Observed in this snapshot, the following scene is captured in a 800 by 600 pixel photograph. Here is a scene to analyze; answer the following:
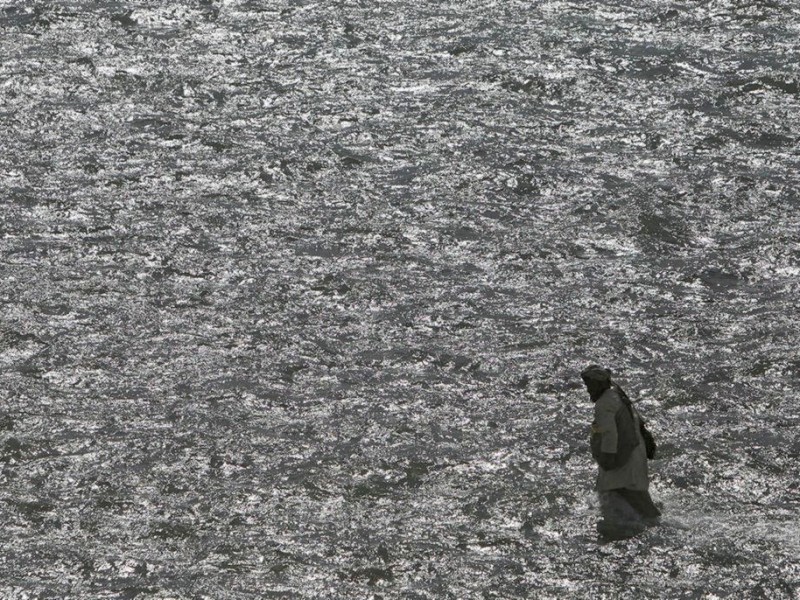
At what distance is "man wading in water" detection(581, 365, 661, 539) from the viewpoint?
A: 12680mm

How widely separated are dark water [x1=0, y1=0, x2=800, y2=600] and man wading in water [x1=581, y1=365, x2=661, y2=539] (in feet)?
0.79

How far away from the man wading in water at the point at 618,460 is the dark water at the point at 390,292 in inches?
9.4

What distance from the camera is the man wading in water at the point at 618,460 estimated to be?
499 inches

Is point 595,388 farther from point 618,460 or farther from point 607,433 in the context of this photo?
point 618,460

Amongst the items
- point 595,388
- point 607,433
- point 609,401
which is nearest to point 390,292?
point 595,388

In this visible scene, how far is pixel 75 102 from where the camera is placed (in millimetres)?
22625

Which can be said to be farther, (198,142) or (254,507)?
(198,142)

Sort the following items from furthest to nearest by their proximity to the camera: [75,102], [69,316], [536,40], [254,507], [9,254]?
1. [536,40]
2. [75,102]
3. [9,254]
4. [69,316]
5. [254,507]

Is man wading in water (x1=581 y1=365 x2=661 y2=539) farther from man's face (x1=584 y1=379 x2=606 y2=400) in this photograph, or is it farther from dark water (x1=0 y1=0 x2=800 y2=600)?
dark water (x1=0 y1=0 x2=800 y2=600)

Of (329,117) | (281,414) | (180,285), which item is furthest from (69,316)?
(329,117)

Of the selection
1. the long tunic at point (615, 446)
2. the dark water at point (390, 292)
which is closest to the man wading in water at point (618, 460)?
the long tunic at point (615, 446)

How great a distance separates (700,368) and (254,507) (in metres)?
5.01

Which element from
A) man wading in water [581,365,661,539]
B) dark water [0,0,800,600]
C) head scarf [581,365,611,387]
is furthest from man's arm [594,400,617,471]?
dark water [0,0,800,600]

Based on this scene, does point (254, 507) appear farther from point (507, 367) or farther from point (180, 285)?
point (180, 285)
